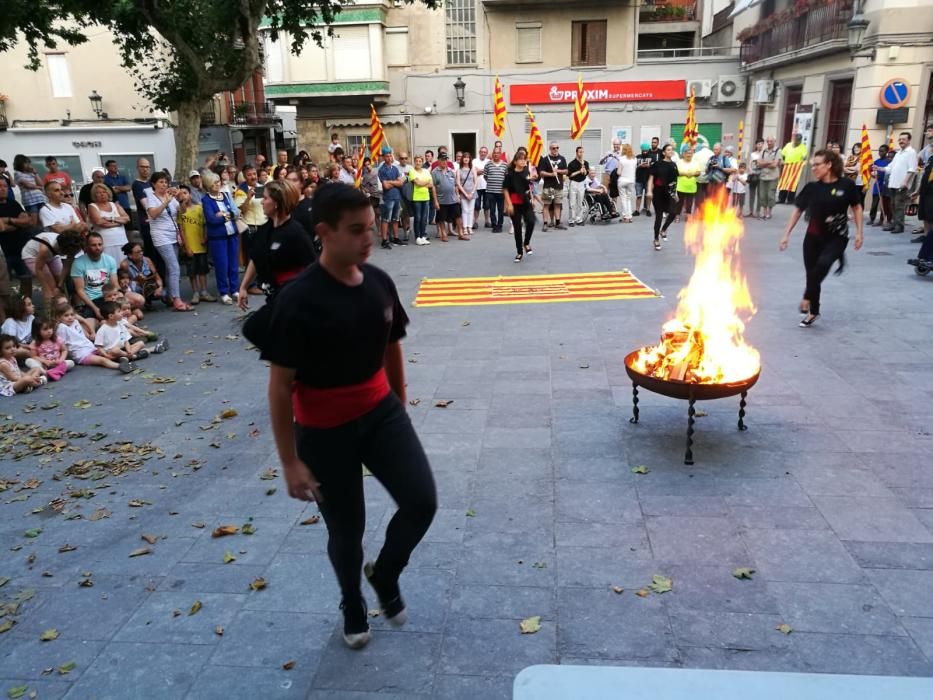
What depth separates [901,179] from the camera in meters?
14.7

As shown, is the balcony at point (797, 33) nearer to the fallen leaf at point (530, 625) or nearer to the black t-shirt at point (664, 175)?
the black t-shirt at point (664, 175)

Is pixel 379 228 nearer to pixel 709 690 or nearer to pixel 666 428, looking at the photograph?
pixel 666 428

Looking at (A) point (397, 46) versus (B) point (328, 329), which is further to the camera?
(A) point (397, 46)

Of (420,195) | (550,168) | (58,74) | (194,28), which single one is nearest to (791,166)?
(550,168)

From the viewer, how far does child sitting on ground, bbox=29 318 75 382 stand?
7.99m

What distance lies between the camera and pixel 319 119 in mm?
31031

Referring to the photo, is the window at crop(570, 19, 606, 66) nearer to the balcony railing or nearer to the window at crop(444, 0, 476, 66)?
the window at crop(444, 0, 476, 66)

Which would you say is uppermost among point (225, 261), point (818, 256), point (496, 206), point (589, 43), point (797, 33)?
point (589, 43)

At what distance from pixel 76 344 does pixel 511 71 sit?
979 inches

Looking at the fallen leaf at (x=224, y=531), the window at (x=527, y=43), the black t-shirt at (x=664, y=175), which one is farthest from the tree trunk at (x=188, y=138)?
the window at (x=527, y=43)

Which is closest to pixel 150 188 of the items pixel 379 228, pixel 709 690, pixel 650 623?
pixel 379 228

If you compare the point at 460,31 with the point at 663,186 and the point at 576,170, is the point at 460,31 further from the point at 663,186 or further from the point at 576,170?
the point at 663,186

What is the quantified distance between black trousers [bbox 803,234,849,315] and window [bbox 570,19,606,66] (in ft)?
77.0

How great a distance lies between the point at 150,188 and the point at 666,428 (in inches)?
350
